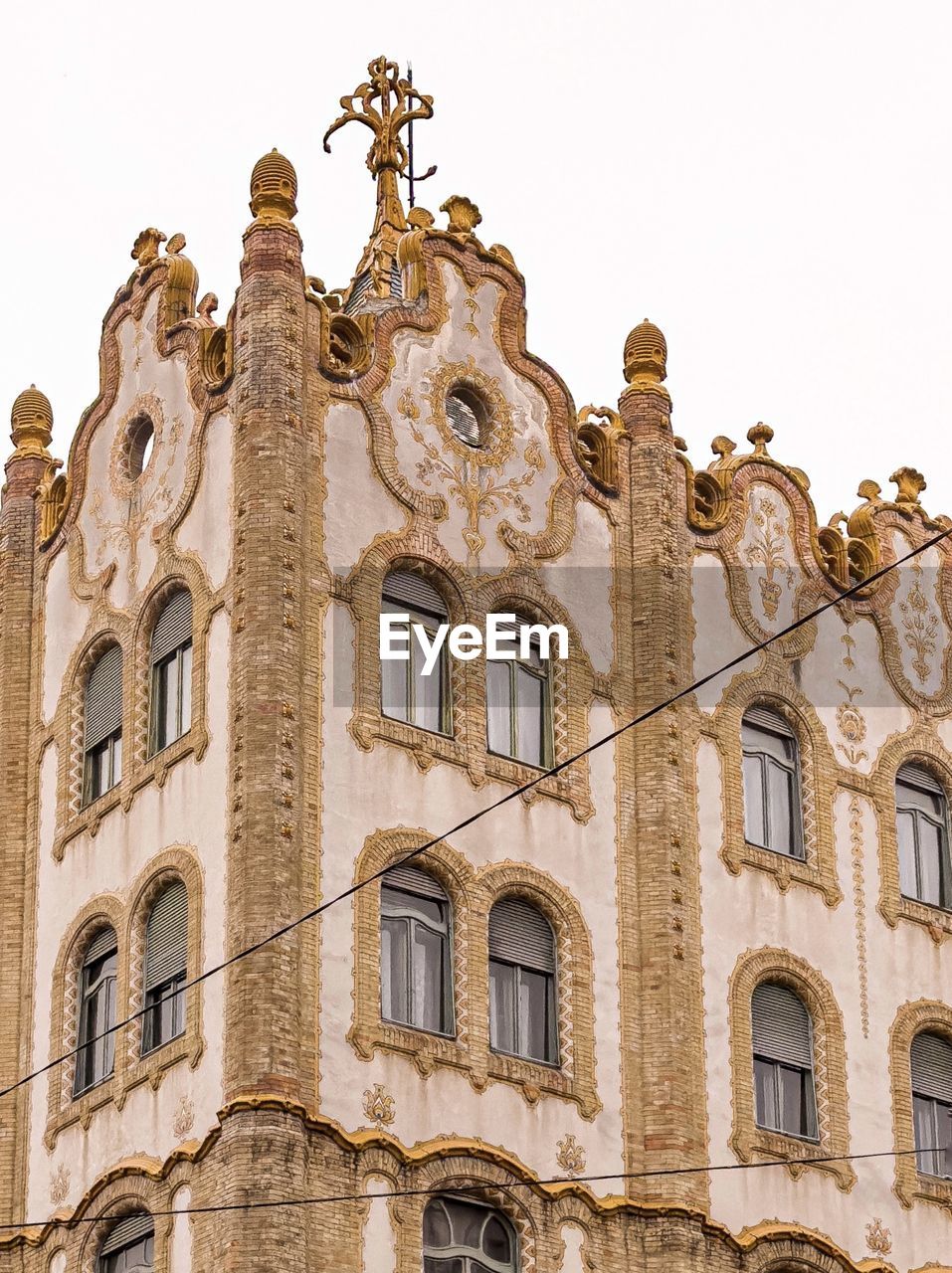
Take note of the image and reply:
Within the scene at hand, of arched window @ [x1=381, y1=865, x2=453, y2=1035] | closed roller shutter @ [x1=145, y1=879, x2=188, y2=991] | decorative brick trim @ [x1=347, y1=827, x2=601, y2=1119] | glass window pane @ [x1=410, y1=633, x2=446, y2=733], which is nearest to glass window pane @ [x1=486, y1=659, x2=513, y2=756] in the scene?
glass window pane @ [x1=410, y1=633, x2=446, y2=733]

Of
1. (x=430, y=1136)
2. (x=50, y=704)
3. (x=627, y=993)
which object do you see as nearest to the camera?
(x=430, y=1136)

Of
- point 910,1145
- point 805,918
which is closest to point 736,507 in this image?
point 805,918

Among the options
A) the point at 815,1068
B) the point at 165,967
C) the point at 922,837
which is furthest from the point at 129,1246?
the point at 922,837

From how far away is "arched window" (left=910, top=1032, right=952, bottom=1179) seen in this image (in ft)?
154

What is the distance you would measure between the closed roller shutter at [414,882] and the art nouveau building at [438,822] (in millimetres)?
56

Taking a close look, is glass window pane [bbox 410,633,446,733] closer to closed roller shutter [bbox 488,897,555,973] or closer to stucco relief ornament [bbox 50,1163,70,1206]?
closed roller shutter [bbox 488,897,555,973]

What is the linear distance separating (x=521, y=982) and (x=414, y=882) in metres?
2.15

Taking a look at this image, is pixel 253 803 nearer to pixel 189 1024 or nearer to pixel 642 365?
pixel 189 1024

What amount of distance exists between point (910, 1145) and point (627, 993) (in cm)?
522

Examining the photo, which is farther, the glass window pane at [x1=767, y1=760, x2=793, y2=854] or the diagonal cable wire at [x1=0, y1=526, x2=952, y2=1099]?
the glass window pane at [x1=767, y1=760, x2=793, y2=854]

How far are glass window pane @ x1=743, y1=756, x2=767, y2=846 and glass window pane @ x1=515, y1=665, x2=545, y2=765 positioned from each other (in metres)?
3.58

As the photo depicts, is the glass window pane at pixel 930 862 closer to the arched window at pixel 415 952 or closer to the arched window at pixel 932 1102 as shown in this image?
the arched window at pixel 932 1102

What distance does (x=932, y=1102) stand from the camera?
47.5 meters

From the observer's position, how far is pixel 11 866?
47000mm
